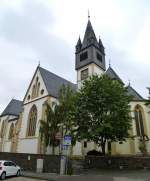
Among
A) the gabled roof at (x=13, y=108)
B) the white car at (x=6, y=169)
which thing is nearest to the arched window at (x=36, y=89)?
the gabled roof at (x=13, y=108)

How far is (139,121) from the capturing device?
3048 cm

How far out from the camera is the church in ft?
97.1

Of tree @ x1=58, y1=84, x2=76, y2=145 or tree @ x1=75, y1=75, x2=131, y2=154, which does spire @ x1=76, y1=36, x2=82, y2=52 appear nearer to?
tree @ x1=58, y1=84, x2=76, y2=145

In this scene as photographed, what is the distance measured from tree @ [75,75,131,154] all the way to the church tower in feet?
50.1

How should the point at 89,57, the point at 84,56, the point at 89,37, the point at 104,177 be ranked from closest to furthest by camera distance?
1. the point at 104,177
2. the point at 89,57
3. the point at 84,56
4. the point at 89,37

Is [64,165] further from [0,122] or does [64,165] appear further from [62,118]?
[0,122]

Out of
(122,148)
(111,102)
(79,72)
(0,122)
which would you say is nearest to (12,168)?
(111,102)

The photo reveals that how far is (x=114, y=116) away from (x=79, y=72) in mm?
20962

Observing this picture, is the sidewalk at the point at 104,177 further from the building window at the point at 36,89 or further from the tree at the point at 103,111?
the building window at the point at 36,89

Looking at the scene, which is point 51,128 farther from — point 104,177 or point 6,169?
point 104,177

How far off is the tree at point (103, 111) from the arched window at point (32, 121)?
46.1 feet

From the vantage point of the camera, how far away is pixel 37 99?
3369cm

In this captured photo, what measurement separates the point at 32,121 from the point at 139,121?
1771 cm

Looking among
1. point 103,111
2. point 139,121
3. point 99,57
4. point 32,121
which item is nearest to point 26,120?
point 32,121
